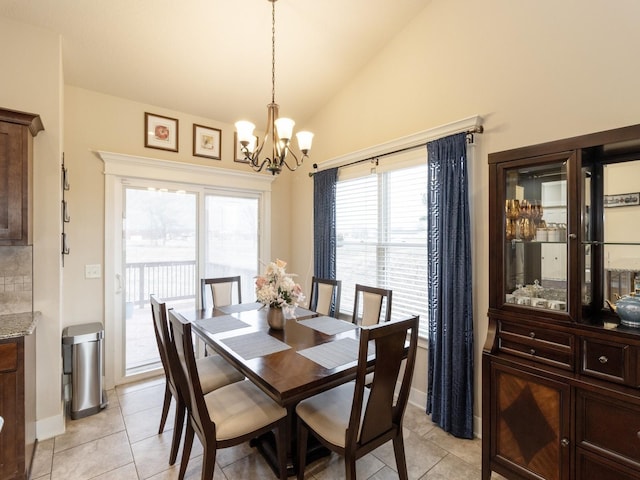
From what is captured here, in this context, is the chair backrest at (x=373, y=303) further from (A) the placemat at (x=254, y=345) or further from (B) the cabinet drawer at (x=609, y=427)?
(B) the cabinet drawer at (x=609, y=427)

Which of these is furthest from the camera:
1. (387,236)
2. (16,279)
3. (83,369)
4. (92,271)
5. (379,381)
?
(387,236)

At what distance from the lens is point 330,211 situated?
3.72 metres

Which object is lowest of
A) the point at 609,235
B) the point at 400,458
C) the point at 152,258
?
the point at 400,458

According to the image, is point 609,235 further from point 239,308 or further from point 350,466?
point 239,308

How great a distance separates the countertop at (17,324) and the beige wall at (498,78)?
296 centimetres

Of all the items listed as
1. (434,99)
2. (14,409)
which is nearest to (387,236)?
(434,99)

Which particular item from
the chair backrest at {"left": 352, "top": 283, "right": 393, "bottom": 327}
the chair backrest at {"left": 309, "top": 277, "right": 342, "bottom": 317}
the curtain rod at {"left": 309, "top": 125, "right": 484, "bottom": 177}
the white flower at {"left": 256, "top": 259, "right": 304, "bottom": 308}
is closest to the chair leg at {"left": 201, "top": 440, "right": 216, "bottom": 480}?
the white flower at {"left": 256, "top": 259, "right": 304, "bottom": 308}

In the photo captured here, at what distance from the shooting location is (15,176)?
2104 millimetres

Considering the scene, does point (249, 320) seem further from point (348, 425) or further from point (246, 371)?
point (348, 425)

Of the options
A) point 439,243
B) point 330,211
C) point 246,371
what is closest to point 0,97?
point 246,371

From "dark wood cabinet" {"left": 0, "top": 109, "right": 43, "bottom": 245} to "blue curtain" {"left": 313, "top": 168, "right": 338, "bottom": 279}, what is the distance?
102 inches

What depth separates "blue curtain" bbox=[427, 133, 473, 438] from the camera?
2.41 meters

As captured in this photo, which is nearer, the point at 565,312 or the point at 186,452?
the point at 565,312

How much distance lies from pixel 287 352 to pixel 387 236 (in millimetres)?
1702
